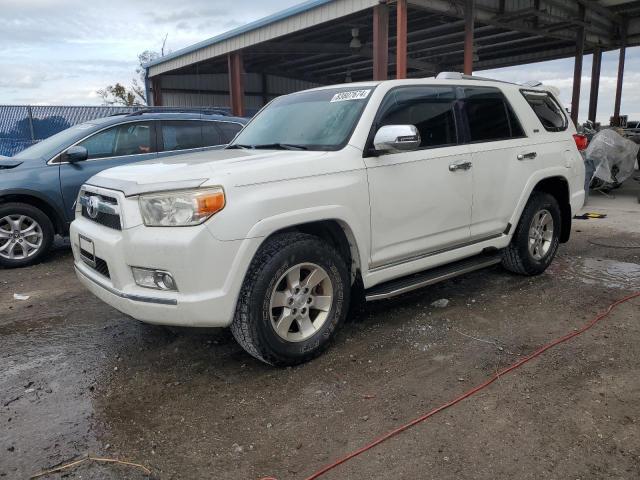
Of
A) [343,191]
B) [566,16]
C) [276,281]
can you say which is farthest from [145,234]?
[566,16]

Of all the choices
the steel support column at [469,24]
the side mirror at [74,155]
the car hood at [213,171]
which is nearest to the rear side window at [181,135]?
the side mirror at [74,155]

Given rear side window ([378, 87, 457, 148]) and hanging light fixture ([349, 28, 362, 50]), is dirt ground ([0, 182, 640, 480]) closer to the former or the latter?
rear side window ([378, 87, 457, 148])

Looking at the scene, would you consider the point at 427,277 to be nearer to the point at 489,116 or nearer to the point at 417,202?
the point at 417,202

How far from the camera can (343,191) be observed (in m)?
3.42

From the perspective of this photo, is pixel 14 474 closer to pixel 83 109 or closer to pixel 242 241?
pixel 242 241

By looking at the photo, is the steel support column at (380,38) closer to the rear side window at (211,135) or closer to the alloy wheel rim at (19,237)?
the rear side window at (211,135)

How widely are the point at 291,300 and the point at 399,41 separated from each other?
32.0 ft

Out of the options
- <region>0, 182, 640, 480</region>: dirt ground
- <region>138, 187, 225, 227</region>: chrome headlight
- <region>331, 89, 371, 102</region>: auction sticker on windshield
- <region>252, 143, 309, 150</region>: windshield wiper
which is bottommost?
<region>0, 182, 640, 480</region>: dirt ground

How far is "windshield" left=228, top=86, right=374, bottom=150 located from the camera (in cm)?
374

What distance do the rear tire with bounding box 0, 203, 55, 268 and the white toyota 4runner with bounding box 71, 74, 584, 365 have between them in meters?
2.99

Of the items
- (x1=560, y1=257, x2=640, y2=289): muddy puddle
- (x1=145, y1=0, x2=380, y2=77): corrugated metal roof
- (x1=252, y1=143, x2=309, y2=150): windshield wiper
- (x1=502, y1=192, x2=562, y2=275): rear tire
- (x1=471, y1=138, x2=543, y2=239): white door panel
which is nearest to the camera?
(x1=252, y1=143, x2=309, y2=150): windshield wiper

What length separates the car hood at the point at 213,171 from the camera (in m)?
3.00

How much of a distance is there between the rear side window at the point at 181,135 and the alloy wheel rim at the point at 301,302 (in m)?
4.55

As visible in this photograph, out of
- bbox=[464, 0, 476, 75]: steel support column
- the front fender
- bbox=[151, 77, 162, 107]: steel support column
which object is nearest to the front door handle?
the front fender
